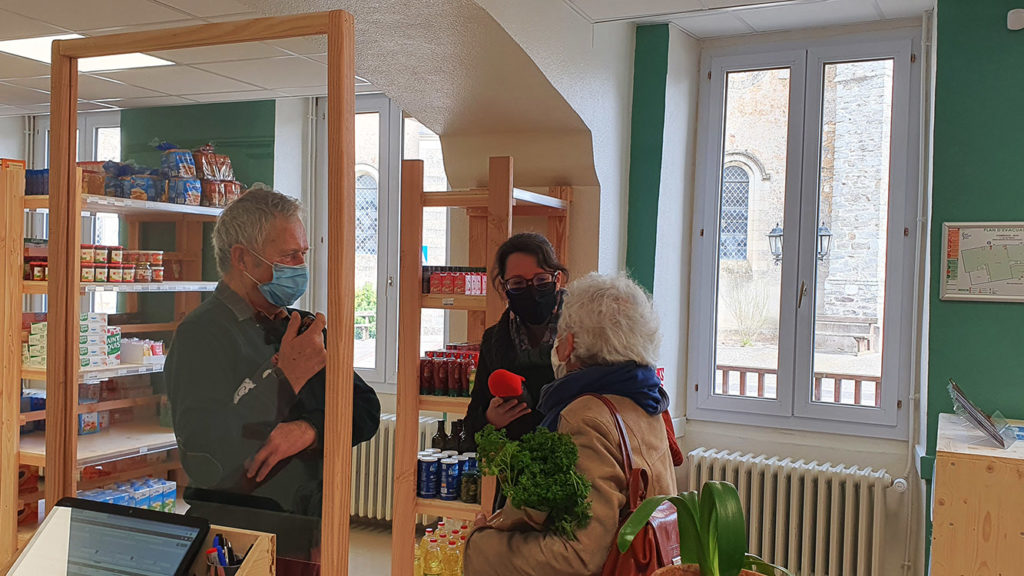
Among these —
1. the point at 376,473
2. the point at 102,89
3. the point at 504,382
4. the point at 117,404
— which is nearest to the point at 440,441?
the point at 504,382

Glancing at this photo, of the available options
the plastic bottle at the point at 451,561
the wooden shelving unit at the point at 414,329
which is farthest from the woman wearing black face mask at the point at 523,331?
the plastic bottle at the point at 451,561

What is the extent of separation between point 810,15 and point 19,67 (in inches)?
183

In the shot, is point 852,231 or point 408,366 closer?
point 408,366

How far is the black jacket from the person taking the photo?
301 cm

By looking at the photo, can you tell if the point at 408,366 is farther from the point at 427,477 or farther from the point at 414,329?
the point at 427,477

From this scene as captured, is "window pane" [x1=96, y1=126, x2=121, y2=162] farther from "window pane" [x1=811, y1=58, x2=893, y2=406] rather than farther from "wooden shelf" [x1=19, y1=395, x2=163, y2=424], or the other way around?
"window pane" [x1=811, y1=58, x2=893, y2=406]

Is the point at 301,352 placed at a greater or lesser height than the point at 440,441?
greater

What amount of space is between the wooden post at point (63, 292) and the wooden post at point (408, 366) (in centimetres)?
142

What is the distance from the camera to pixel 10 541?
422cm

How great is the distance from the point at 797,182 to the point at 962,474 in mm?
2142

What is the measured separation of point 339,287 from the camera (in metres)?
1.84

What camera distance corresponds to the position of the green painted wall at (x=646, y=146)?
4.49 meters

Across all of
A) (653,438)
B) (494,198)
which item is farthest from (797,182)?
(653,438)

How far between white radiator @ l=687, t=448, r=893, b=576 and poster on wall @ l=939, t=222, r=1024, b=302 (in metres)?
1.09
